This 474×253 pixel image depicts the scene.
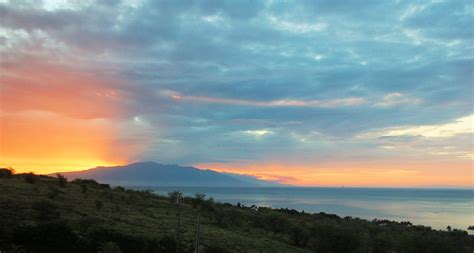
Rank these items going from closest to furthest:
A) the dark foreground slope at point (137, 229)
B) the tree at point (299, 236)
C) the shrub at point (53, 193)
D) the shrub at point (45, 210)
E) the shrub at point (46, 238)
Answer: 1. the shrub at point (46, 238)
2. the dark foreground slope at point (137, 229)
3. the shrub at point (45, 210)
4. the shrub at point (53, 193)
5. the tree at point (299, 236)

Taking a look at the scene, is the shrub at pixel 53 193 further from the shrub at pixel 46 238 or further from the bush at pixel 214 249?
the bush at pixel 214 249

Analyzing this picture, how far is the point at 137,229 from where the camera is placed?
869 inches

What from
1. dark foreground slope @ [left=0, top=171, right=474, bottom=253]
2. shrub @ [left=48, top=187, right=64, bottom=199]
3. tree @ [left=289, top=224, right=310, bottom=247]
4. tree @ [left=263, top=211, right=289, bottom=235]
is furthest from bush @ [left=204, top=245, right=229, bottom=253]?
tree @ [left=263, top=211, right=289, bottom=235]

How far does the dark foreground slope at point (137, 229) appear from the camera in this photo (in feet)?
60.0

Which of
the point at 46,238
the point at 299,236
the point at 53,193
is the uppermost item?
the point at 53,193

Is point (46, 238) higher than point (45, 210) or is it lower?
lower

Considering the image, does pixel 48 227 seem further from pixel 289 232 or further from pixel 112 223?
pixel 289 232

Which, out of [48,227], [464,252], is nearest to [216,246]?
[48,227]

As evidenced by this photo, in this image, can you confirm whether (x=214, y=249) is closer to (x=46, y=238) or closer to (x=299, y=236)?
(x=46, y=238)

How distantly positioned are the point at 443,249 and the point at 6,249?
23475 mm

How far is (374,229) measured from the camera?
37.6 meters

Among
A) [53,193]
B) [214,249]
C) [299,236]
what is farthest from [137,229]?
[299,236]

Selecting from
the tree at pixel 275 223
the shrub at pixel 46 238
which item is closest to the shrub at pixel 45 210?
the shrub at pixel 46 238

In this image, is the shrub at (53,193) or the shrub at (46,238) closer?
the shrub at (46,238)
